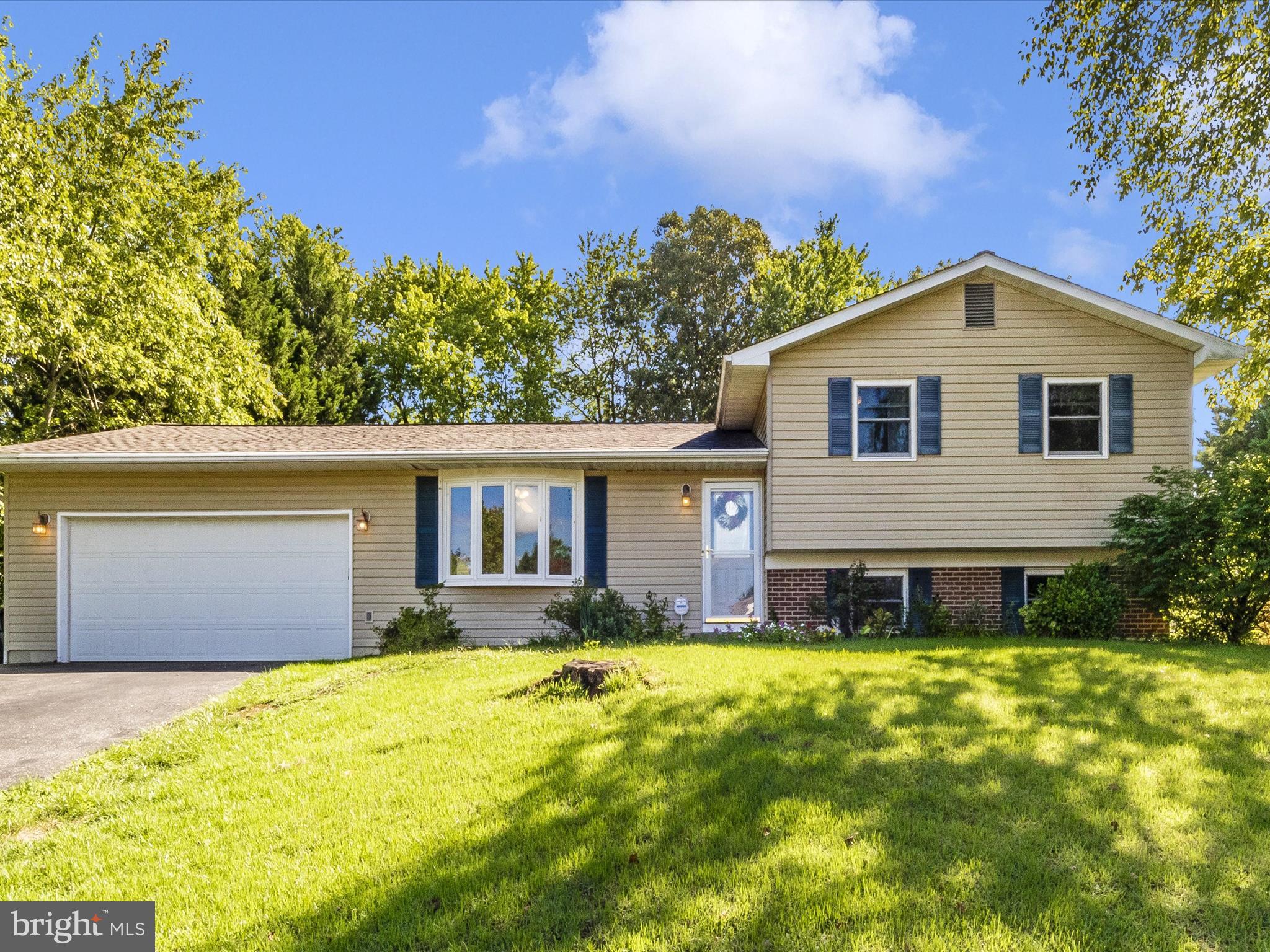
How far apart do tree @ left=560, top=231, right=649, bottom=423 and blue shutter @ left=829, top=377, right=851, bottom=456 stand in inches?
730

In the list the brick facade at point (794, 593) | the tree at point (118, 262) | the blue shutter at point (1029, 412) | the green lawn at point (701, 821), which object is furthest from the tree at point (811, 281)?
the green lawn at point (701, 821)

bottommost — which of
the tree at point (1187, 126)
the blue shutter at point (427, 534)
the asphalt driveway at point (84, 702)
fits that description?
the asphalt driveway at point (84, 702)

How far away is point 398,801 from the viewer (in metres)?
4.42

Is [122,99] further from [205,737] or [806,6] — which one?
[205,737]

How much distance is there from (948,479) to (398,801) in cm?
922

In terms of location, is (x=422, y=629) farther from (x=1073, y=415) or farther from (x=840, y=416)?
(x=1073, y=415)

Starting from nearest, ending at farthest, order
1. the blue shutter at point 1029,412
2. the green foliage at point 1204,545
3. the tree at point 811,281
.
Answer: the green foliage at point 1204,545 < the blue shutter at point 1029,412 < the tree at point 811,281

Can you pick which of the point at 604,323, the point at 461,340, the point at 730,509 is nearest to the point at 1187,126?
the point at 730,509

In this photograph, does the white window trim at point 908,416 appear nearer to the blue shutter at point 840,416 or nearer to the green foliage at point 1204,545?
the blue shutter at point 840,416

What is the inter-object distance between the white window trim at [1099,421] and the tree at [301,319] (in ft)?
66.7

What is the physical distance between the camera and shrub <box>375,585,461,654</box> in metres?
11.0

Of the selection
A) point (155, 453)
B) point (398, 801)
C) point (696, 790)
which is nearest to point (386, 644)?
point (155, 453)

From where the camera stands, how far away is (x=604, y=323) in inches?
1171

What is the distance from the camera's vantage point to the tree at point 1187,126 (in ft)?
34.1
